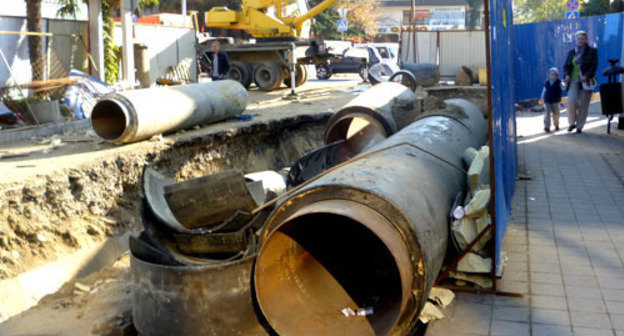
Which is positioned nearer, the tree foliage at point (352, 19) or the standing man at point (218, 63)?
the standing man at point (218, 63)

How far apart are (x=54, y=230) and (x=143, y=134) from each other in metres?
2.24

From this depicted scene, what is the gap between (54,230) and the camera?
6.94m

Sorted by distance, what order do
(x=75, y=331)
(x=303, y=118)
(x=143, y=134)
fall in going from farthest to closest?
(x=303, y=118)
(x=143, y=134)
(x=75, y=331)

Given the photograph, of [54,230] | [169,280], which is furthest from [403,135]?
[54,230]

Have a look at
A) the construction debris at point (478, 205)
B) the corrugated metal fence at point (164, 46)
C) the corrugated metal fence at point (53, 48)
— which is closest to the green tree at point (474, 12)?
the corrugated metal fence at point (164, 46)

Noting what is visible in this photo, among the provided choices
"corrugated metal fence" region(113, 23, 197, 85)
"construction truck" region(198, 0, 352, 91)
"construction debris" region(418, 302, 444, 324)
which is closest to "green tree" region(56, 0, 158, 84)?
"corrugated metal fence" region(113, 23, 197, 85)

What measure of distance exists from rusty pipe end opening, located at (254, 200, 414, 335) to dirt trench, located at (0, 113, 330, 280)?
3.29m

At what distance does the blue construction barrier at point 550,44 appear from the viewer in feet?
48.9

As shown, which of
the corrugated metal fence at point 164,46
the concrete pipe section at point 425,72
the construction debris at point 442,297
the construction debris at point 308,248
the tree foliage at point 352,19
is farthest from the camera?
the tree foliage at point 352,19

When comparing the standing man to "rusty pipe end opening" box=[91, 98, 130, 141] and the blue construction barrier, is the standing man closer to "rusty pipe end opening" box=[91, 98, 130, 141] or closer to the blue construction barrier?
"rusty pipe end opening" box=[91, 98, 130, 141]

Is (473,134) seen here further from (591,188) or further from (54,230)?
(54,230)

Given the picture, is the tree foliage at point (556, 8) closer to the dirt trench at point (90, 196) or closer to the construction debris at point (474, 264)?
the dirt trench at point (90, 196)

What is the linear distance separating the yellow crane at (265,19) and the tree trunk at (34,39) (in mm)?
9160

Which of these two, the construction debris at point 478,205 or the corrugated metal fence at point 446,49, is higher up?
the corrugated metal fence at point 446,49
